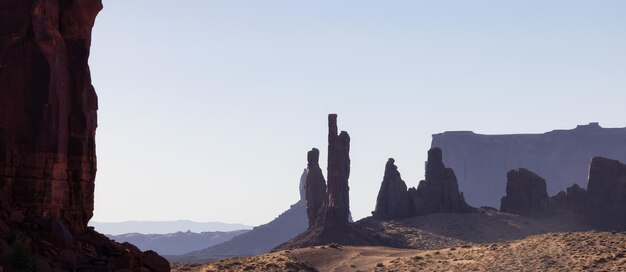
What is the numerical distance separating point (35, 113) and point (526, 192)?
119 metres

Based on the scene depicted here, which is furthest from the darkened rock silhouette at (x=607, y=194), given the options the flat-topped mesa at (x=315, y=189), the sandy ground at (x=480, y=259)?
the sandy ground at (x=480, y=259)

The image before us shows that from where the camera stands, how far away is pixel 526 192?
502ft

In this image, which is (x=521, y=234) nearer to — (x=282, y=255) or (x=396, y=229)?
(x=396, y=229)

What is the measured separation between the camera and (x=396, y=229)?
465 ft

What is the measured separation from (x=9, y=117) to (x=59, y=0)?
4972mm

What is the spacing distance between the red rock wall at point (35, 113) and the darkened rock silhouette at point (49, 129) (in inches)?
1.4

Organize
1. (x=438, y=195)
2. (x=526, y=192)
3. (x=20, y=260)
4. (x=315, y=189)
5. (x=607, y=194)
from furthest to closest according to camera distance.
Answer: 1. (x=315, y=189)
2. (x=526, y=192)
3. (x=438, y=195)
4. (x=607, y=194)
5. (x=20, y=260)

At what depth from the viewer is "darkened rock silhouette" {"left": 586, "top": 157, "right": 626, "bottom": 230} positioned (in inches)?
5709

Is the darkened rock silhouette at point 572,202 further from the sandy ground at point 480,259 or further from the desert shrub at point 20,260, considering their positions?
the desert shrub at point 20,260

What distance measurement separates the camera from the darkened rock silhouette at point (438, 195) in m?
151

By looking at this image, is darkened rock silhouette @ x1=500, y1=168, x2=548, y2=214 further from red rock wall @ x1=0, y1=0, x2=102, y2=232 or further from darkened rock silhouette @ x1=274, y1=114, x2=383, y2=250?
red rock wall @ x1=0, y1=0, x2=102, y2=232

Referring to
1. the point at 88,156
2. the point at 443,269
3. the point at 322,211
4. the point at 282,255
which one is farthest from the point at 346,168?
the point at 88,156

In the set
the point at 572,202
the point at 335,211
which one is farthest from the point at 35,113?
the point at 572,202

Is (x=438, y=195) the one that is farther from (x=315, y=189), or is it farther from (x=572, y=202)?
(x=572, y=202)
